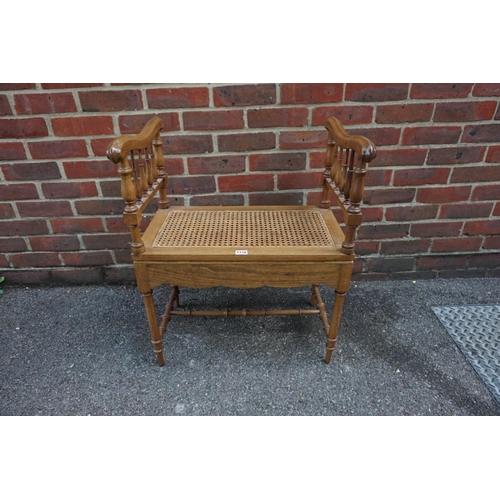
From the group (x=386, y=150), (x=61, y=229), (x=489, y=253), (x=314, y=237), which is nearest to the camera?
(x=314, y=237)

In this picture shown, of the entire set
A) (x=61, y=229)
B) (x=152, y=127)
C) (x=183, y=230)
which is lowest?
(x=61, y=229)

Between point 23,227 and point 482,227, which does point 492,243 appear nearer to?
point 482,227

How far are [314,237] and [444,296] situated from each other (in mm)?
1071

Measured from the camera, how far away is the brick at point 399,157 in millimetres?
1850

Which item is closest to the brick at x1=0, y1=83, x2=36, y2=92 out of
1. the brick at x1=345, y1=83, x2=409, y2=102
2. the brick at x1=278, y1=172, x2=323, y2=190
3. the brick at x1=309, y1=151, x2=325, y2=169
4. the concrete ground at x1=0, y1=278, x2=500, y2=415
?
the concrete ground at x1=0, y1=278, x2=500, y2=415

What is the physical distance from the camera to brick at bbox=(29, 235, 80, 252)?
2041 mm

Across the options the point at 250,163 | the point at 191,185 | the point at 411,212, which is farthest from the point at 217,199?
the point at 411,212

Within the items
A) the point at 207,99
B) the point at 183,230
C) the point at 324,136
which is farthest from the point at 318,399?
the point at 207,99

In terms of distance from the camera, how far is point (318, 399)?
150 centimetres

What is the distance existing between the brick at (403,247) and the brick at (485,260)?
1.01 feet

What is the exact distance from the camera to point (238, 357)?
66.9 inches

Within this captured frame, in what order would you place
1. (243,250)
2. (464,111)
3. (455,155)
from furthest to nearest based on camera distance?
(455,155)
(464,111)
(243,250)

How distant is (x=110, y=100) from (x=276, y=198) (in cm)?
92

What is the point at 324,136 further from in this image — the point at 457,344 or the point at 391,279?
the point at 457,344
